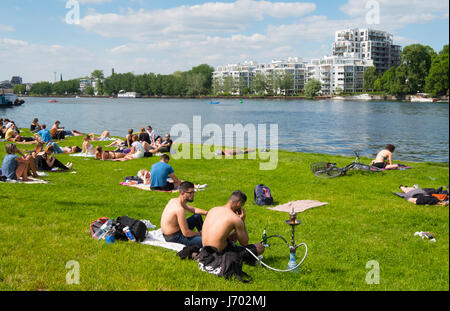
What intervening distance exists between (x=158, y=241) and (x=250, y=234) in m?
2.02

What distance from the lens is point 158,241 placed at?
8.07 m

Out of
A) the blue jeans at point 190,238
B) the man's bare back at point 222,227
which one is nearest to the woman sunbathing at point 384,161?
the blue jeans at point 190,238

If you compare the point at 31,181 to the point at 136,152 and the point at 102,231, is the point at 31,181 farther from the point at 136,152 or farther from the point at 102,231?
the point at 136,152

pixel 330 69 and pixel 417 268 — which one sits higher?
pixel 330 69

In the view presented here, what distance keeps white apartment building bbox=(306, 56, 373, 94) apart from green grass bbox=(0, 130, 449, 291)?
17736 centimetres

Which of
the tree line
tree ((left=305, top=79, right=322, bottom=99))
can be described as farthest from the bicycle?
tree ((left=305, top=79, right=322, bottom=99))

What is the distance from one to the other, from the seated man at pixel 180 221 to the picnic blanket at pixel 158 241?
0.11 metres

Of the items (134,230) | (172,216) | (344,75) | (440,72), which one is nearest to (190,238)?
(172,216)

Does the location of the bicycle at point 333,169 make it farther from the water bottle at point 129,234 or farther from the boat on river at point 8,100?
the boat on river at point 8,100

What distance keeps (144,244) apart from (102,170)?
957 centimetres

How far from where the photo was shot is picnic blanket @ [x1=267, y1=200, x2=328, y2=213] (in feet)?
36.5
